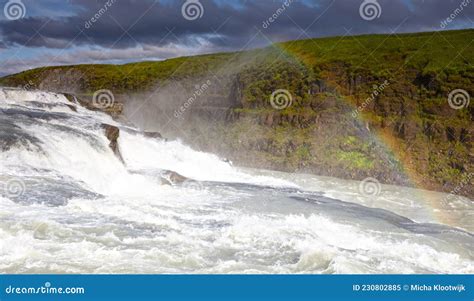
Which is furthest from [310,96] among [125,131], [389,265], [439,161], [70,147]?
[389,265]

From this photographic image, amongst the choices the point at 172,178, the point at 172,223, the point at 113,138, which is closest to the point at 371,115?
the point at 172,178

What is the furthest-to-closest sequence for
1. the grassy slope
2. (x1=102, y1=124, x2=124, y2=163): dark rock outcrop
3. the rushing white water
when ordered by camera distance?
the grassy slope
(x1=102, y1=124, x2=124, y2=163): dark rock outcrop
the rushing white water

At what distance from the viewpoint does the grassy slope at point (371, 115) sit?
39688 millimetres

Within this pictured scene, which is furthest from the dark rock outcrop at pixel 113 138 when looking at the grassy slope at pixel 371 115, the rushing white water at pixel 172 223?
the grassy slope at pixel 371 115

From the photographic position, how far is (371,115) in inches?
1774

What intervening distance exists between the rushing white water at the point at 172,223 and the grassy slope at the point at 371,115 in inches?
407

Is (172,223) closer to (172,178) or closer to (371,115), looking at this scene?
(172,178)

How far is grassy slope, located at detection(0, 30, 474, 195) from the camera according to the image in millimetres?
39688

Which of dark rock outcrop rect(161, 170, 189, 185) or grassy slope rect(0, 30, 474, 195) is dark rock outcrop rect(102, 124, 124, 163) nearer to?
dark rock outcrop rect(161, 170, 189, 185)

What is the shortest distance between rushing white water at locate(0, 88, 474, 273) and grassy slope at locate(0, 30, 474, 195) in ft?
33.9

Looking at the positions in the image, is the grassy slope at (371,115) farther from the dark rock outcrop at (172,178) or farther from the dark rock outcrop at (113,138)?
the dark rock outcrop at (172,178)

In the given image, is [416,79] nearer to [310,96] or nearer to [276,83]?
[310,96]

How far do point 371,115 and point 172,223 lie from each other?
32.6 metres

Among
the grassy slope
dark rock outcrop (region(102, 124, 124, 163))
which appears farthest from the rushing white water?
the grassy slope
